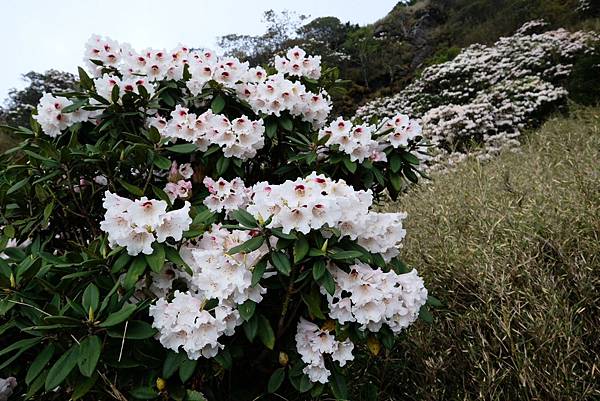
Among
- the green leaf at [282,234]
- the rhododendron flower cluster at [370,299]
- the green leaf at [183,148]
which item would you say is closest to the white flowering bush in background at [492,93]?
the green leaf at [183,148]

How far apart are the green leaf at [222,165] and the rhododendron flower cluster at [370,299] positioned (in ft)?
2.03

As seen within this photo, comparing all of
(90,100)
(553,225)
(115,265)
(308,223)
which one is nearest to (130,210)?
(115,265)

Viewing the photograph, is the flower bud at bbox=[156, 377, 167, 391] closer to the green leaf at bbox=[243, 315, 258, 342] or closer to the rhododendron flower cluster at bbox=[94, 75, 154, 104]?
the green leaf at bbox=[243, 315, 258, 342]

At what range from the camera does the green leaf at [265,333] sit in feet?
4.00

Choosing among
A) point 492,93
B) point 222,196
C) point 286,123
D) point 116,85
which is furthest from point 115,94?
point 492,93

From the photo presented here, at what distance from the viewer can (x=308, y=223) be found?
1.15 meters

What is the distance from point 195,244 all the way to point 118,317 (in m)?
0.39

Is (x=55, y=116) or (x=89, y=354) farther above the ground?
(x=55, y=116)

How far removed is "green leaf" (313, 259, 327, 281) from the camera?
115 centimetres

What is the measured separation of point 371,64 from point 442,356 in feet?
46.8

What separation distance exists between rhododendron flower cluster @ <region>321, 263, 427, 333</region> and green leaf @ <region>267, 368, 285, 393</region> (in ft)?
0.85

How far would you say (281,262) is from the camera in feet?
3.77

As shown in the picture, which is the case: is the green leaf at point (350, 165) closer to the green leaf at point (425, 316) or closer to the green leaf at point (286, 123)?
the green leaf at point (286, 123)

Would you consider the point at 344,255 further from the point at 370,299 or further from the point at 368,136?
the point at 368,136
